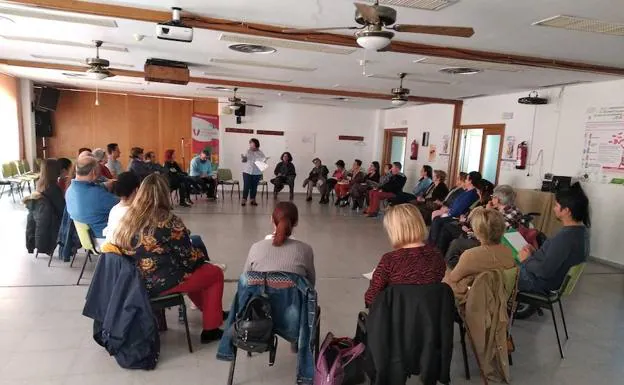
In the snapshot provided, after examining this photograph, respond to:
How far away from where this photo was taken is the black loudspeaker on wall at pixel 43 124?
9648 millimetres

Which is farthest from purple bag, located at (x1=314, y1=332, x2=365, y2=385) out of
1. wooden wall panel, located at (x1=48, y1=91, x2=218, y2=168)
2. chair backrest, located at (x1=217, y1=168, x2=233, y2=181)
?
wooden wall panel, located at (x1=48, y1=91, x2=218, y2=168)

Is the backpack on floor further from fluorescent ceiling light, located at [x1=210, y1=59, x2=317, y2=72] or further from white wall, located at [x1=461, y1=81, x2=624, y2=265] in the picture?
white wall, located at [x1=461, y1=81, x2=624, y2=265]

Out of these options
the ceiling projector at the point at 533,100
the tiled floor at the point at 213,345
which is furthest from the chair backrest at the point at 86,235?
the ceiling projector at the point at 533,100

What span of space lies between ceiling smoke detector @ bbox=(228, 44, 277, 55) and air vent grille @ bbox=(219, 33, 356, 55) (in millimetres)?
236

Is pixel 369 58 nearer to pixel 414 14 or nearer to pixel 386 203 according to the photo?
pixel 414 14

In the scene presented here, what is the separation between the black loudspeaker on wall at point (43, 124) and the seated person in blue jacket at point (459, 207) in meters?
9.70

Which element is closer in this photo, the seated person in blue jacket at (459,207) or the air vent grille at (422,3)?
the air vent grille at (422,3)

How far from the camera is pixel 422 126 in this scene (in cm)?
962

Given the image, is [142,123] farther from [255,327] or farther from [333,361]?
[333,361]

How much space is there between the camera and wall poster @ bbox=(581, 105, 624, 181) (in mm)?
5160

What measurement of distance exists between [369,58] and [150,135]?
7.79 metres

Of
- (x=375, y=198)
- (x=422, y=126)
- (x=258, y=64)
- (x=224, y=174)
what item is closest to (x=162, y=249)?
(x=258, y=64)

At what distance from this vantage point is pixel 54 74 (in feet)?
25.8

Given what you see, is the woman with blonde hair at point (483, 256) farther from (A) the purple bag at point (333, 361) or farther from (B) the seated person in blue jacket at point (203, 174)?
(B) the seated person in blue jacket at point (203, 174)
